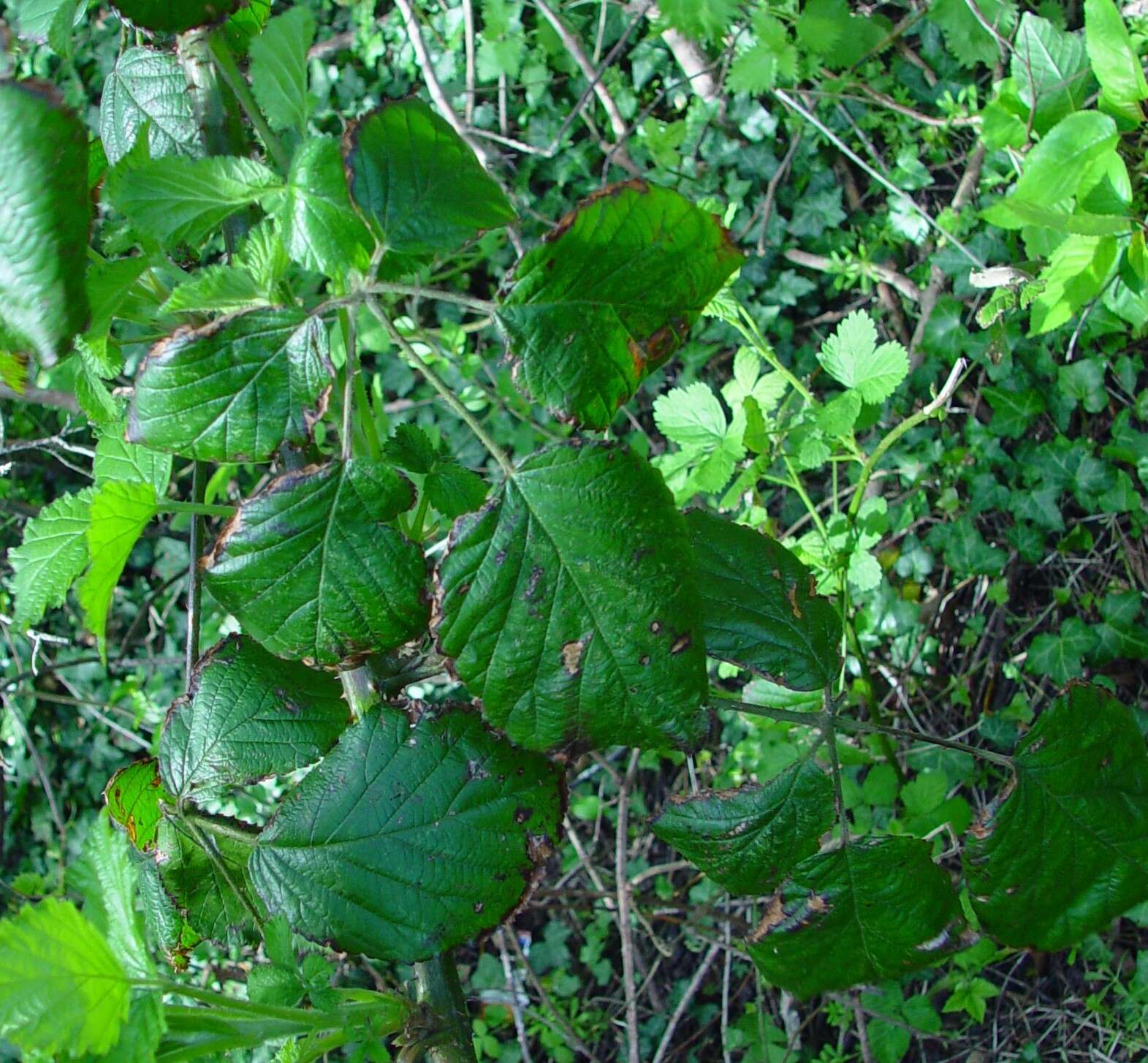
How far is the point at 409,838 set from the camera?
0.86 metres

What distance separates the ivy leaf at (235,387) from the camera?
0.72 meters

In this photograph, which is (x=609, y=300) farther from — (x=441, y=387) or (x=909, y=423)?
(x=909, y=423)

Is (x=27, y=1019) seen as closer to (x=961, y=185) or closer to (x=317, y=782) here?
(x=317, y=782)

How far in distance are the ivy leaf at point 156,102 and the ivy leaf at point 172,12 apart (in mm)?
140

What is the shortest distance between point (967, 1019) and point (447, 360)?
1.51m

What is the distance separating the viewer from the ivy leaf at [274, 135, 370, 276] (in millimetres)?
715

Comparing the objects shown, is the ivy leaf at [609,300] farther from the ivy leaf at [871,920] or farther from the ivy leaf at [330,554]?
the ivy leaf at [871,920]

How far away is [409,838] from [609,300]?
468mm

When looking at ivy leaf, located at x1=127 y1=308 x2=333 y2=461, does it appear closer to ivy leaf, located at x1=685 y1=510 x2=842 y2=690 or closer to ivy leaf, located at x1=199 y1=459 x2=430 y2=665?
ivy leaf, located at x1=199 y1=459 x2=430 y2=665

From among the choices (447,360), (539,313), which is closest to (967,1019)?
(447,360)

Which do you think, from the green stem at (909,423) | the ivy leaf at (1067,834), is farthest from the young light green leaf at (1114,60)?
the ivy leaf at (1067,834)

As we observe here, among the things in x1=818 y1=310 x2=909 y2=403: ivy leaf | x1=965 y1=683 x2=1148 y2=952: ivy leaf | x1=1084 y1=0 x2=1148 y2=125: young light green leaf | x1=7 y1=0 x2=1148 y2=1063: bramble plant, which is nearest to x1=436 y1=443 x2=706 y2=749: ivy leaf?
x1=7 y1=0 x2=1148 y2=1063: bramble plant

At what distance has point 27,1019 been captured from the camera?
2.07 ft

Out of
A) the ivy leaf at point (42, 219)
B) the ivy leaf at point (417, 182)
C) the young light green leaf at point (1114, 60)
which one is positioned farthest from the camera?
the young light green leaf at point (1114, 60)
